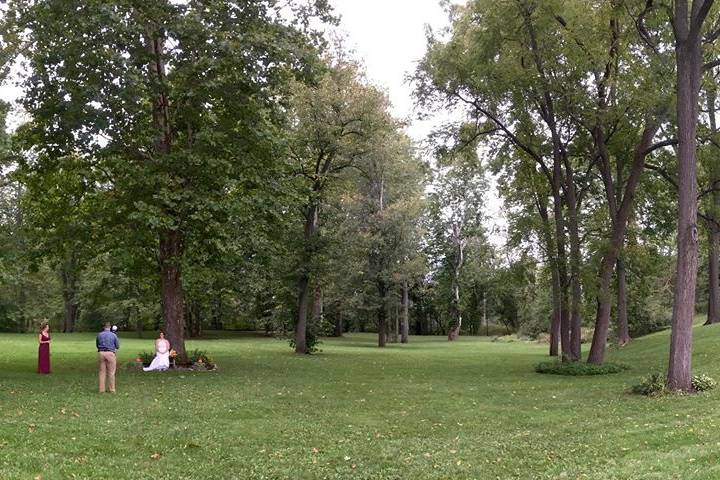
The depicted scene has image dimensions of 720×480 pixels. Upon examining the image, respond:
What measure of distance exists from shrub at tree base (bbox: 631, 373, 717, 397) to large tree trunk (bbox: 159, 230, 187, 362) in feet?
45.9

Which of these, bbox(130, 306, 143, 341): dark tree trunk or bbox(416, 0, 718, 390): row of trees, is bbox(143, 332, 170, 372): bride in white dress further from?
bbox(130, 306, 143, 341): dark tree trunk

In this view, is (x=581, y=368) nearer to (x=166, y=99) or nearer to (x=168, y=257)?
(x=168, y=257)

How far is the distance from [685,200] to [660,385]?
13.9 feet

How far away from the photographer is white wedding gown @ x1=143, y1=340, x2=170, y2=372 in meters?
18.8

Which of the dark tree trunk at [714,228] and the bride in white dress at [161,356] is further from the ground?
the dark tree trunk at [714,228]

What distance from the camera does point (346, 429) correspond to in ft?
36.5

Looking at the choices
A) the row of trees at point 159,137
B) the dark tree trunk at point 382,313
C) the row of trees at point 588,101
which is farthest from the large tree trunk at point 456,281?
the row of trees at point 159,137

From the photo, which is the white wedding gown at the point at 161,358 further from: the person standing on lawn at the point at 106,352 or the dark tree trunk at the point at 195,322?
the dark tree trunk at the point at 195,322

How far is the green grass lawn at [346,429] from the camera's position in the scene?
26.4ft

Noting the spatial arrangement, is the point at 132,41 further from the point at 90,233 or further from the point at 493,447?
the point at 493,447

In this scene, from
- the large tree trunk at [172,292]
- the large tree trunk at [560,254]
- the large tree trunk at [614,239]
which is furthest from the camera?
the large tree trunk at [560,254]

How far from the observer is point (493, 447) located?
951 centimetres

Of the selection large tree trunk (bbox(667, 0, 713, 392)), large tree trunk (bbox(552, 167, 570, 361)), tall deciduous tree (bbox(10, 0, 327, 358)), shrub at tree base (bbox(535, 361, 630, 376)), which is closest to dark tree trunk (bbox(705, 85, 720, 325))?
large tree trunk (bbox(552, 167, 570, 361))

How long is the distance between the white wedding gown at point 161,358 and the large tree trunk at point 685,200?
44.9ft
